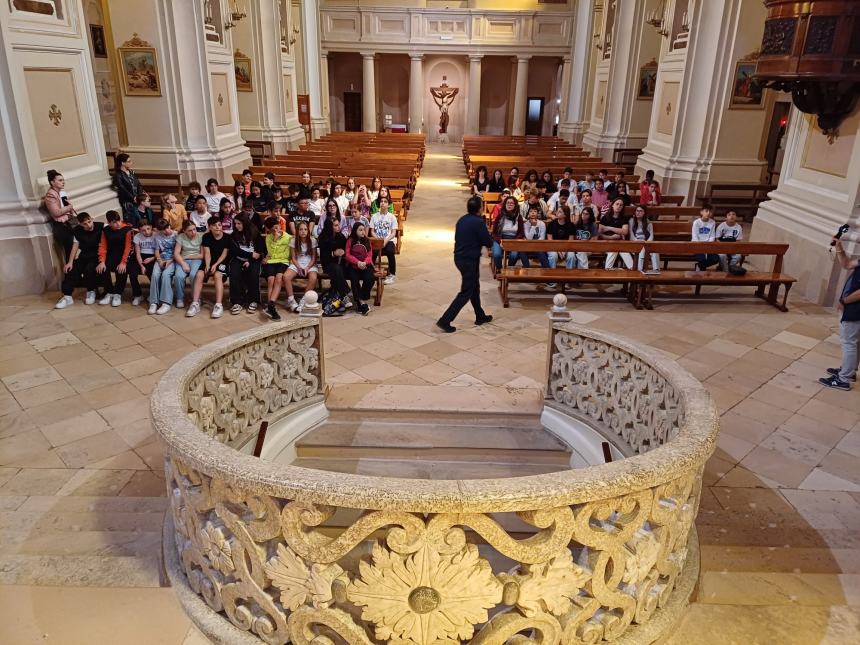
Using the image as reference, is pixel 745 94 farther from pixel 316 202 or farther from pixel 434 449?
pixel 434 449

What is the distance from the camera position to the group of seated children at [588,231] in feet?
30.3

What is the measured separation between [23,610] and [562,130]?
24782mm

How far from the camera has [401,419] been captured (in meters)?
5.49

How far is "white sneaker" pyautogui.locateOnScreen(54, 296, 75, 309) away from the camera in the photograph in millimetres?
7825

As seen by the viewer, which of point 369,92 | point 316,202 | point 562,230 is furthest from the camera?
point 369,92

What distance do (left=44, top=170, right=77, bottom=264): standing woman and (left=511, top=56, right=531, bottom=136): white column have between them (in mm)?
21045

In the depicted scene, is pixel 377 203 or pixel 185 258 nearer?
pixel 185 258

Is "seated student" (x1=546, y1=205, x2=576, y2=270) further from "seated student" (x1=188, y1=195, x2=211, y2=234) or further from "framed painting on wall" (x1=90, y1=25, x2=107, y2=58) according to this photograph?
"framed painting on wall" (x1=90, y1=25, x2=107, y2=58)

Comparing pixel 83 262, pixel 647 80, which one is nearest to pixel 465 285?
pixel 83 262

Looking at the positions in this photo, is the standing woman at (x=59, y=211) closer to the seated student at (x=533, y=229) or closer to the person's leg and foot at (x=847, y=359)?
the seated student at (x=533, y=229)

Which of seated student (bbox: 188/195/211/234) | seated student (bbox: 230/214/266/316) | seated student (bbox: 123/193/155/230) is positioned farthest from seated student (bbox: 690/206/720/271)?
seated student (bbox: 123/193/155/230)

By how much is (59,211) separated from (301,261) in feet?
10.3

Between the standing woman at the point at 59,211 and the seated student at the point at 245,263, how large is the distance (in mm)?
2068

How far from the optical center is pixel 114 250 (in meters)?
8.02
